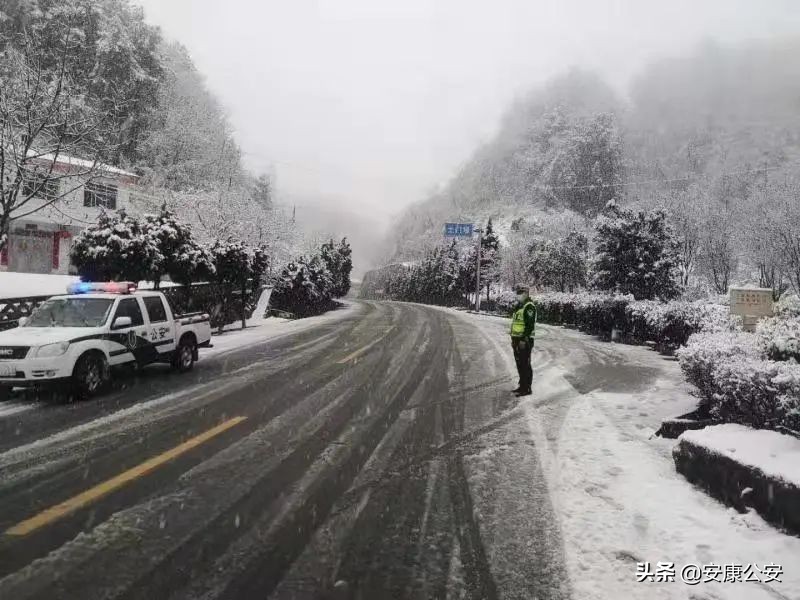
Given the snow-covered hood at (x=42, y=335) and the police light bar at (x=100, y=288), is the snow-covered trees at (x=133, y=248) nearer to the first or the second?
the police light bar at (x=100, y=288)

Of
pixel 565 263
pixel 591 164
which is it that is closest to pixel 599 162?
pixel 591 164

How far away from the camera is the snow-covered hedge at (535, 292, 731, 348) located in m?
15.7

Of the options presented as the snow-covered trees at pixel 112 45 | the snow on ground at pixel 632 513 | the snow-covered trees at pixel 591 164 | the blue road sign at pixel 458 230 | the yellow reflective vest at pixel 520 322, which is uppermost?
the snow-covered trees at pixel 591 164

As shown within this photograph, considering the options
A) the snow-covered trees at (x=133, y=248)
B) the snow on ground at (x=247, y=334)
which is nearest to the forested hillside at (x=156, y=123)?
the snow on ground at (x=247, y=334)

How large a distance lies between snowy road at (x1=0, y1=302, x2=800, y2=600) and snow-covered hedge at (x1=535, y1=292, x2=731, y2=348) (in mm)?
8121

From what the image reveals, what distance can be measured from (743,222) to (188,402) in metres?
39.4

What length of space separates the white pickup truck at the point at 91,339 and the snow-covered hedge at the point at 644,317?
42.2ft

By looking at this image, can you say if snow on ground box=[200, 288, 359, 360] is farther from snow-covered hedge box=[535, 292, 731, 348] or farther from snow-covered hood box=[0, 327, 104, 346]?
snow-covered hedge box=[535, 292, 731, 348]

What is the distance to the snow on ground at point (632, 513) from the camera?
3422mm

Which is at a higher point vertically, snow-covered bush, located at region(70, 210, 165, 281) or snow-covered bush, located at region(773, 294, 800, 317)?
snow-covered bush, located at region(70, 210, 165, 281)

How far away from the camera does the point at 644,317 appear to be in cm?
1952

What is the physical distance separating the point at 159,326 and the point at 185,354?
1.03 m

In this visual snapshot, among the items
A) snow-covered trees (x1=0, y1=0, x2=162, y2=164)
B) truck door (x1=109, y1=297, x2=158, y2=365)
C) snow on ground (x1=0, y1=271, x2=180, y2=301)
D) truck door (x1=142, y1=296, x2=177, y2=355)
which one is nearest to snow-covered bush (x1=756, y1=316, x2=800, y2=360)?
truck door (x1=109, y1=297, x2=158, y2=365)

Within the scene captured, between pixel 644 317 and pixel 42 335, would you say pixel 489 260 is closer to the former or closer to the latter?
pixel 644 317
